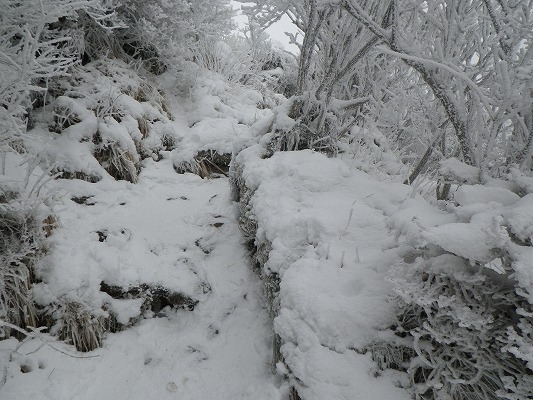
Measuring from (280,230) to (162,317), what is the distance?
3.63ft

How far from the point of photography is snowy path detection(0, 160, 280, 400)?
187cm

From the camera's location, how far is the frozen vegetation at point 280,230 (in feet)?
4.06

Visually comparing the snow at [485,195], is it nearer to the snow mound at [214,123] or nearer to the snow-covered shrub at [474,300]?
the snow-covered shrub at [474,300]

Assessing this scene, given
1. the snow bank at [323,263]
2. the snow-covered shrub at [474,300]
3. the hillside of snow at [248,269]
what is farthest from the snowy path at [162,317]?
the snow-covered shrub at [474,300]

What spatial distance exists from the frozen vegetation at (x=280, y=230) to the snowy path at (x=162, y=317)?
1cm

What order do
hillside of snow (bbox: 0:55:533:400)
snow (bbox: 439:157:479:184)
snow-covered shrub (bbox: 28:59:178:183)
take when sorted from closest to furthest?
hillside of snow (bbox: 0:55:533:400) < snow (bbox: 439:157:479:184) < snow-covered shrub (bbox: 28:59:178:183)

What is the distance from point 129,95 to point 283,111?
2199 millimetres

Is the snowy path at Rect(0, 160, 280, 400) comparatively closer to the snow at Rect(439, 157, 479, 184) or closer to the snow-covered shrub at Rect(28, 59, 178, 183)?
the snow-covered shrub at Rect(28, 59, 178, 183)

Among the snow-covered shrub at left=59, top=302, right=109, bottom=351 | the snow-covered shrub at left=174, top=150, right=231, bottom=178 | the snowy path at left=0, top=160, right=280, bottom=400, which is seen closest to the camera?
the snowy path at left=0, top=160, right=280, bottom=400

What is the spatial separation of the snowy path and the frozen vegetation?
0.05 ft

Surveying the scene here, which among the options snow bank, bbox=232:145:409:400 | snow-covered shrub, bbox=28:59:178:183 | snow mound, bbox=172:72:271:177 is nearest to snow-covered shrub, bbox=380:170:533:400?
snow bank, bbox=232:145:409:400

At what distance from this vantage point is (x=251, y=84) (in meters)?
6.64

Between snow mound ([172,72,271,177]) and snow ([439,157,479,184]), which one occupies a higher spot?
snow ([439,157,479,184])

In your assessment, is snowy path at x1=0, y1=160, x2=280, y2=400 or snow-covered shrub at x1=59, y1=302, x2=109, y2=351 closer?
snowy path at x1=0, y1=160, x2=280, y2=400
